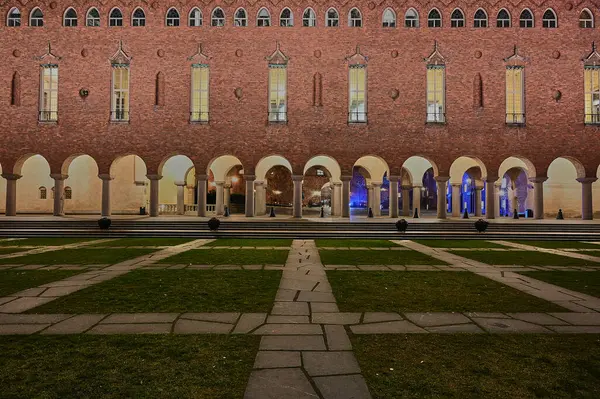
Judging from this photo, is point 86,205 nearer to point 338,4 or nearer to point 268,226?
point 268,226

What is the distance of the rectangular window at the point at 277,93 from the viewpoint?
Answer: 21250 mm

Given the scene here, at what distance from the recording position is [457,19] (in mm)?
21266

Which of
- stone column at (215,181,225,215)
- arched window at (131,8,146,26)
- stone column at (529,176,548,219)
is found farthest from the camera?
stone column at (215,181,225,215)

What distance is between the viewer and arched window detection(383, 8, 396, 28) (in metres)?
21.2

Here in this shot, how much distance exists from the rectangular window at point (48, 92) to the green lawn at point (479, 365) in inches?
983

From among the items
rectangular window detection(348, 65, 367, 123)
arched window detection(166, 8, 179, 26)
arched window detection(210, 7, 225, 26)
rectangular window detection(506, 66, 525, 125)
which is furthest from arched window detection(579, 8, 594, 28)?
arched window detection(166, 8, 179, 26)

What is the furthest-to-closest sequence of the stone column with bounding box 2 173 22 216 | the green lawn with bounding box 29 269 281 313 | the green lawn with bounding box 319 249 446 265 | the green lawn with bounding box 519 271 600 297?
the stone column with bounding box 2 173 22 216 → the green lawn with bounding box 319 249 446 265 → the green lawn with bounding box 519 271 600 297 → the green lawn with bounding box 29 269 281 313

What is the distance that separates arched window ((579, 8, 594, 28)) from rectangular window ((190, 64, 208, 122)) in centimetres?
2320

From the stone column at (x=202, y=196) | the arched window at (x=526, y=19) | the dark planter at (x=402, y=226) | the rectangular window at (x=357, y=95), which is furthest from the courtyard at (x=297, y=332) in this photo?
the arched window at (x=526, y=19)

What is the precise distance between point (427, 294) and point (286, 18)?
20.7 m

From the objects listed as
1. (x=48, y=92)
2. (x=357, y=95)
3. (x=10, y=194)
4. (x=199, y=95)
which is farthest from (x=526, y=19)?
(x=10, y=194)

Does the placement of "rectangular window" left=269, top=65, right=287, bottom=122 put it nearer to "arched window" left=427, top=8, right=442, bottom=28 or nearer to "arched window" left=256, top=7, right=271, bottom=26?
"arched window" left=256, top=7, right=271, bottom=26

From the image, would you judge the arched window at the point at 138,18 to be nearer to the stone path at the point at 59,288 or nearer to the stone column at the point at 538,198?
the stone path at the point at 59,288

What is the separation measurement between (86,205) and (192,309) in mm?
25287
